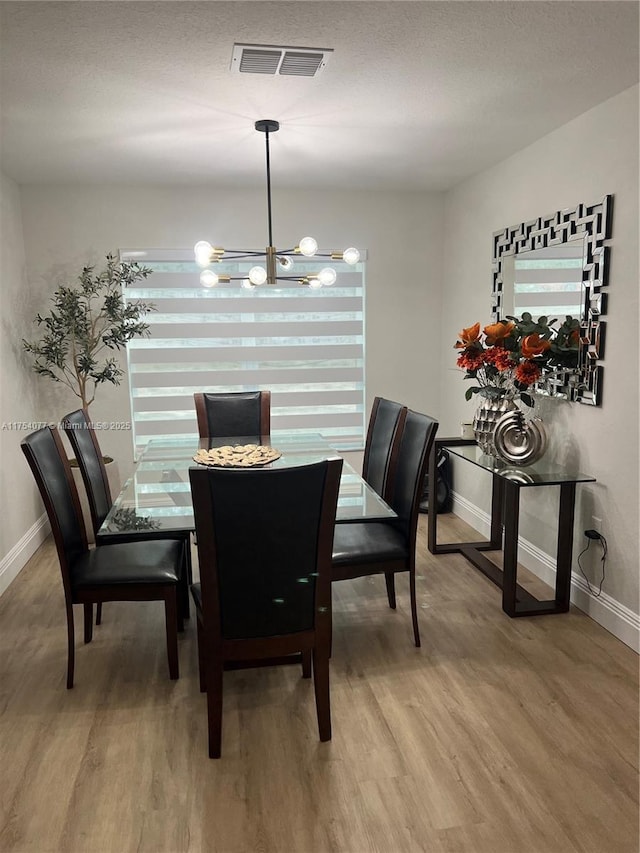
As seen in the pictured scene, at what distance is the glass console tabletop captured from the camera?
2.89 metres

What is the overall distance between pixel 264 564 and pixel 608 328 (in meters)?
1.98

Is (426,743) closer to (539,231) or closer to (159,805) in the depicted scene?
(159,805)

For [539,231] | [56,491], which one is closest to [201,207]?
[539,231]

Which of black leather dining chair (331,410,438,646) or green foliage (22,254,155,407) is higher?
green foliage (22,254,155,407)

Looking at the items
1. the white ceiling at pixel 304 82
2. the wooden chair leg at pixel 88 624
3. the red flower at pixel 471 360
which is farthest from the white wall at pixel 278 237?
the wooden chair leg at pixel 88 624

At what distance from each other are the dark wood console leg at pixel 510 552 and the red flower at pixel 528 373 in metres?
0.51

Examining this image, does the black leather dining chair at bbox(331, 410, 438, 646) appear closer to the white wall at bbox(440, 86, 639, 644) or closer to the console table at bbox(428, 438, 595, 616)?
the console table at bbox(428, 438, 595, 616)

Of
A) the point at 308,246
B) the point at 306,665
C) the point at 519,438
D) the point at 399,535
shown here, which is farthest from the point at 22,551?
the point at 519,438

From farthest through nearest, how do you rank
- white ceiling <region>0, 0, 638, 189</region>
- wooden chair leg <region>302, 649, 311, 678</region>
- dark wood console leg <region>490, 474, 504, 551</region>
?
1. dark wood console leg <region>490, 474, 504, 551</region>
2. wooden chair leg <region>302, 649, 311, 678</region>
3. white ceiling <region>0, 0, 638, 189</region>

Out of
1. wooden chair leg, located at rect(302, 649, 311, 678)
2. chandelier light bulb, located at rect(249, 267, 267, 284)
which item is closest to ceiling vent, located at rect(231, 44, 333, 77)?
chandelier light bulb, located at rect(249, 267, 267, 284)

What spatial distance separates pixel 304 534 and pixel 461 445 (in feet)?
6.56

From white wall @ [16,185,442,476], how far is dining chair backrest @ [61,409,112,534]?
1518 millimetres

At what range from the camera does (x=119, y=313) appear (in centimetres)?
409

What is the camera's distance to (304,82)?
2461 millimetres
